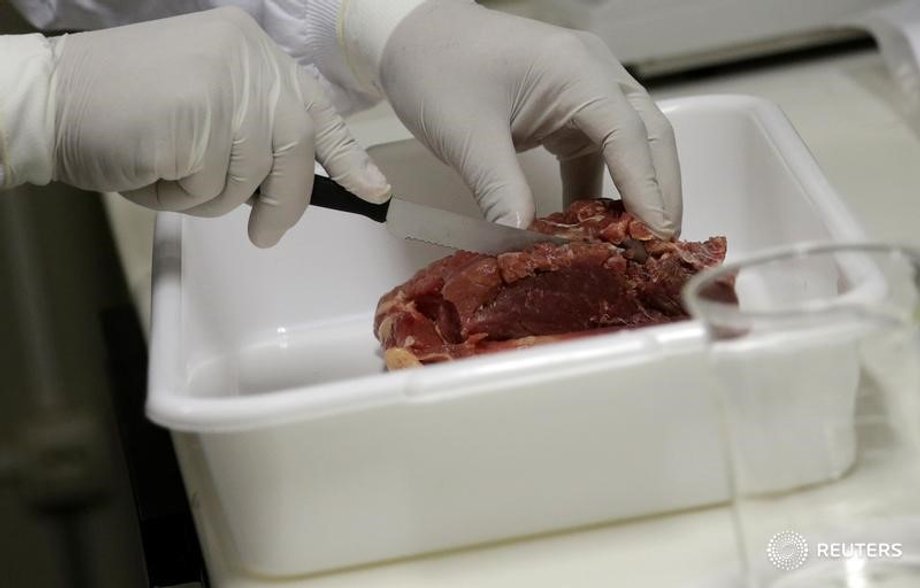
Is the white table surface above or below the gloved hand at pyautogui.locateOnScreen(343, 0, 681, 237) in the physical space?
below

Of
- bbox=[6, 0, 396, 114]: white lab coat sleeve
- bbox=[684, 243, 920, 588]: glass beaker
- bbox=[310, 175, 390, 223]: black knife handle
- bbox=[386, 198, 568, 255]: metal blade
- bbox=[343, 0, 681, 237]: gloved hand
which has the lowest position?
bbox=[6, 0, 396, 114]: white lab coat sleeve

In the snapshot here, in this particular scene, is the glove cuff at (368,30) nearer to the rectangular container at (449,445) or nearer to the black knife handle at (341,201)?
the black knife handle at (341,201)

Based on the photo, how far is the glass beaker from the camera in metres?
0.71

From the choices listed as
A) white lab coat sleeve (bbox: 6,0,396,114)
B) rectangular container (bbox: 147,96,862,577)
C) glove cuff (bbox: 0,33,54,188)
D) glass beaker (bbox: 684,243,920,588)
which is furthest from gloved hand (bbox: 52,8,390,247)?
glass beaker (bbox: 684,243,920,588)

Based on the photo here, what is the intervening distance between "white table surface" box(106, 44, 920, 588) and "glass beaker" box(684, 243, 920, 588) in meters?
0.11

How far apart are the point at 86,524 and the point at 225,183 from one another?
1.14 m

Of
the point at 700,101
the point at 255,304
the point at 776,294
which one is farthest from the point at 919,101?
the point at 776,294

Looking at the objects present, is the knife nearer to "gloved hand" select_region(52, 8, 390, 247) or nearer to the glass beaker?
"gloved hand" select_region(52, 8, 390, 247)

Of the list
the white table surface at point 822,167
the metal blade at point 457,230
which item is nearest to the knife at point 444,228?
the metal blade at point 457,230

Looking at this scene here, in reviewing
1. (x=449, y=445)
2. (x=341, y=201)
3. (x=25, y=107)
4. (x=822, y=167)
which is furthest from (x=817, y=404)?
(x=822, y=167)

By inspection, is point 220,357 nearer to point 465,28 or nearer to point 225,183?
point 225,183

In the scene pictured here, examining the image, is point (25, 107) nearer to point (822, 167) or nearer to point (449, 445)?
point (449, 445)

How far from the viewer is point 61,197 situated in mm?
2324

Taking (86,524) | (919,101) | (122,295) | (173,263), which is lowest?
(86,524)
